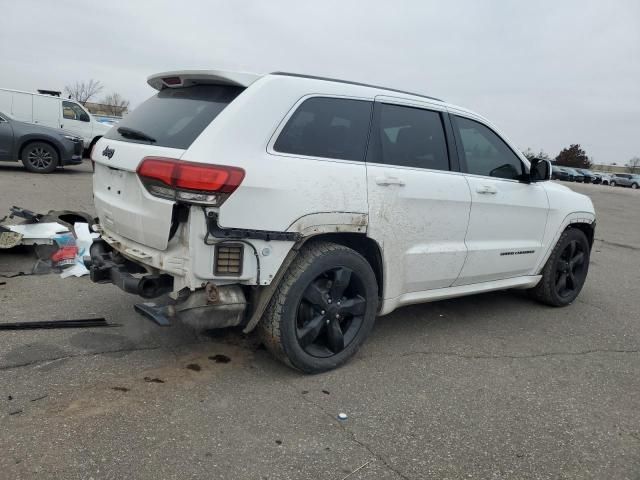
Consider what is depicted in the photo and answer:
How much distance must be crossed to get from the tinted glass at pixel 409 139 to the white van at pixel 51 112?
11990 mm

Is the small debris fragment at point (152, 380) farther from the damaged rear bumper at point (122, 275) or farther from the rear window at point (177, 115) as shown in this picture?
the rear window at point (177, 115)

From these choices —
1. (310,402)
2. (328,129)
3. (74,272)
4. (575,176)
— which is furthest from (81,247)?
(575,176)

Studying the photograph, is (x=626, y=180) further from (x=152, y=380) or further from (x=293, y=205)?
(x=152, y=380)

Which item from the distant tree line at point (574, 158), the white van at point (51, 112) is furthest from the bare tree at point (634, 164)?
the white van at point (51, 112)

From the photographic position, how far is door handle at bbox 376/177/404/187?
11.3 ft

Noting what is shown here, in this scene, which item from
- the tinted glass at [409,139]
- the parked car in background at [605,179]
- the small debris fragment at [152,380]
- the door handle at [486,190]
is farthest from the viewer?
the parked car in background at [605,179]

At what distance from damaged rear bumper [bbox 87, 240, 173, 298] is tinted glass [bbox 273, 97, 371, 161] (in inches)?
41.2

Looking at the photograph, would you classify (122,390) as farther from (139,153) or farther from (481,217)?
(481,217)

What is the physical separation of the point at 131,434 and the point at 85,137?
14.6 m

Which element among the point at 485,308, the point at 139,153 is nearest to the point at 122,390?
the point at 139,153

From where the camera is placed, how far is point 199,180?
2.78 metres

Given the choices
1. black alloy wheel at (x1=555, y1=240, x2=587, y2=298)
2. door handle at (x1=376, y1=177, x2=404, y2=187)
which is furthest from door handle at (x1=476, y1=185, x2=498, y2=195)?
black alloy wheel at (x1=555, y1=240, x2=587, y2=298)

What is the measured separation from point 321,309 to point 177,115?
1496 mm

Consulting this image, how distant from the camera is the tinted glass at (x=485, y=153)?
4195 millimetres
